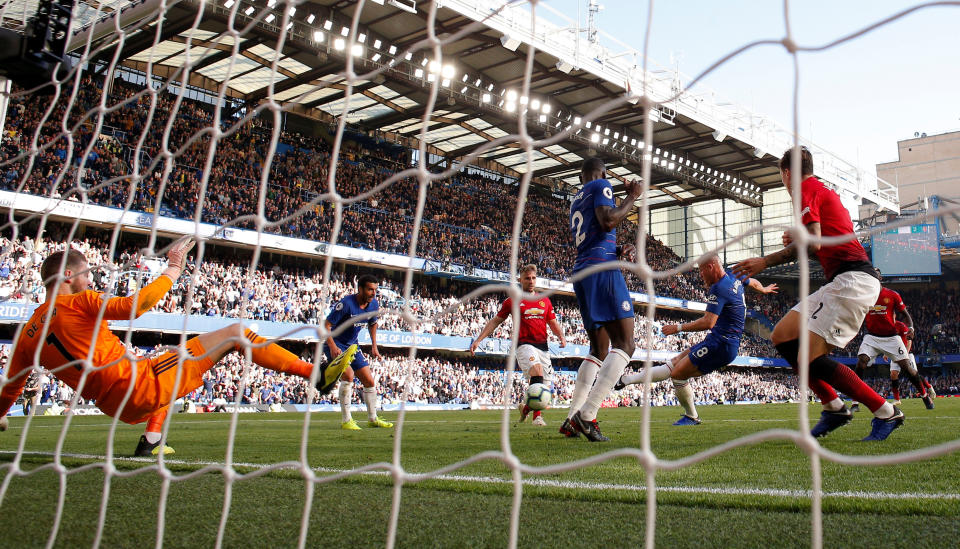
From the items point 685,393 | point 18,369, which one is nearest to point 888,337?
point 685,393

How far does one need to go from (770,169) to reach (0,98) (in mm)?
32035

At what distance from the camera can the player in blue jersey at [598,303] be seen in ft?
15.8

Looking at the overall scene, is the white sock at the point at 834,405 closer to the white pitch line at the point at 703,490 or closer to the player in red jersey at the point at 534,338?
the white pitch line at the point at 703,490

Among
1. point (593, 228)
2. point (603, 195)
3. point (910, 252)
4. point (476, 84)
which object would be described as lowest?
point (593, 228)

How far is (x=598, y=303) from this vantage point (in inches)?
195

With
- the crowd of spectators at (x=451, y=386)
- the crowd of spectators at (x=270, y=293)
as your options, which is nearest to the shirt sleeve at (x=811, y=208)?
the crowd of spectators at (x=451, y=386)

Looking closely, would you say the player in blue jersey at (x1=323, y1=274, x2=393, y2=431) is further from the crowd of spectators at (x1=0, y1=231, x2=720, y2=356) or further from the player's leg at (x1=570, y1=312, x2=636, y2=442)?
the crowd of spectators at (x1=0, y1=231, x2=720, y2=356)

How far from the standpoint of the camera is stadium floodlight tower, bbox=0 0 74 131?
3.94 metres

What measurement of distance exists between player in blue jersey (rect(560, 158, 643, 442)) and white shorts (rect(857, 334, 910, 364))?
6.84 m

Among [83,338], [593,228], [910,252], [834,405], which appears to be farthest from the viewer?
[910,252]

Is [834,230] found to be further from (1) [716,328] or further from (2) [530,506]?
(2) [530,506]

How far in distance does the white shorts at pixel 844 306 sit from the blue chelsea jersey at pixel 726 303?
2341 mm

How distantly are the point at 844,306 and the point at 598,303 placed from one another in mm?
1607

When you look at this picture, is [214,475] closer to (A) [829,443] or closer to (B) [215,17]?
(A) [829,443]
